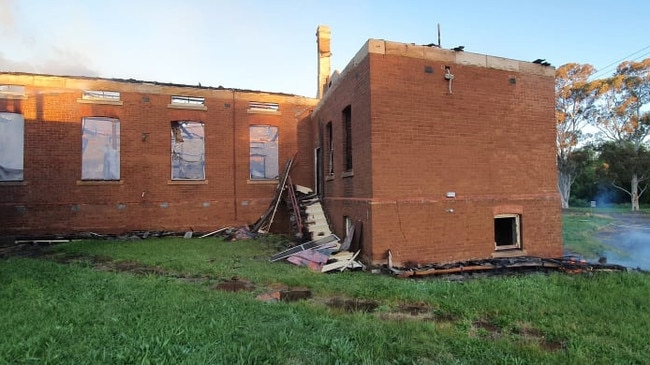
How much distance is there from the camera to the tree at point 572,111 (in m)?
35.5

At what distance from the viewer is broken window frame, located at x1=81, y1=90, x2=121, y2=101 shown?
543 inches

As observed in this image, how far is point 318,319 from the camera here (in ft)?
14.3

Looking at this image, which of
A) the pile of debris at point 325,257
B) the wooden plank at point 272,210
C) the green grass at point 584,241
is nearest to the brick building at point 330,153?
the pile of debris at point 325,257

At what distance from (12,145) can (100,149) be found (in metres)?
2.75

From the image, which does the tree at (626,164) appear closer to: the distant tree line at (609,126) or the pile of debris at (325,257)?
the distant tree line at (609,126)

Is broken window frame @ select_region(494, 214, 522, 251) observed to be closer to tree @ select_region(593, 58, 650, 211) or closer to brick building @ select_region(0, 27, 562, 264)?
brick building @ select_region(0, 27, 562, 264)

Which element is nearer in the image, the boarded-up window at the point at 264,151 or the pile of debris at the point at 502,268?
the pile of debris at the point at 502,268

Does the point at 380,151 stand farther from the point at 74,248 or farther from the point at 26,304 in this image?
the point at 74,248

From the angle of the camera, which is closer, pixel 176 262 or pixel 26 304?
pixel 26 304

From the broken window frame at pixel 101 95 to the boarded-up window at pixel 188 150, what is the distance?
7.16ft

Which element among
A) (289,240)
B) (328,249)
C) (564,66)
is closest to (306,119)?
(289,240)

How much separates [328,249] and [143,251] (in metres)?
5.11

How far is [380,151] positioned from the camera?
26.6ft

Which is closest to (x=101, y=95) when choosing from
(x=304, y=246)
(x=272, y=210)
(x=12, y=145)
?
(x=12, y=145)
